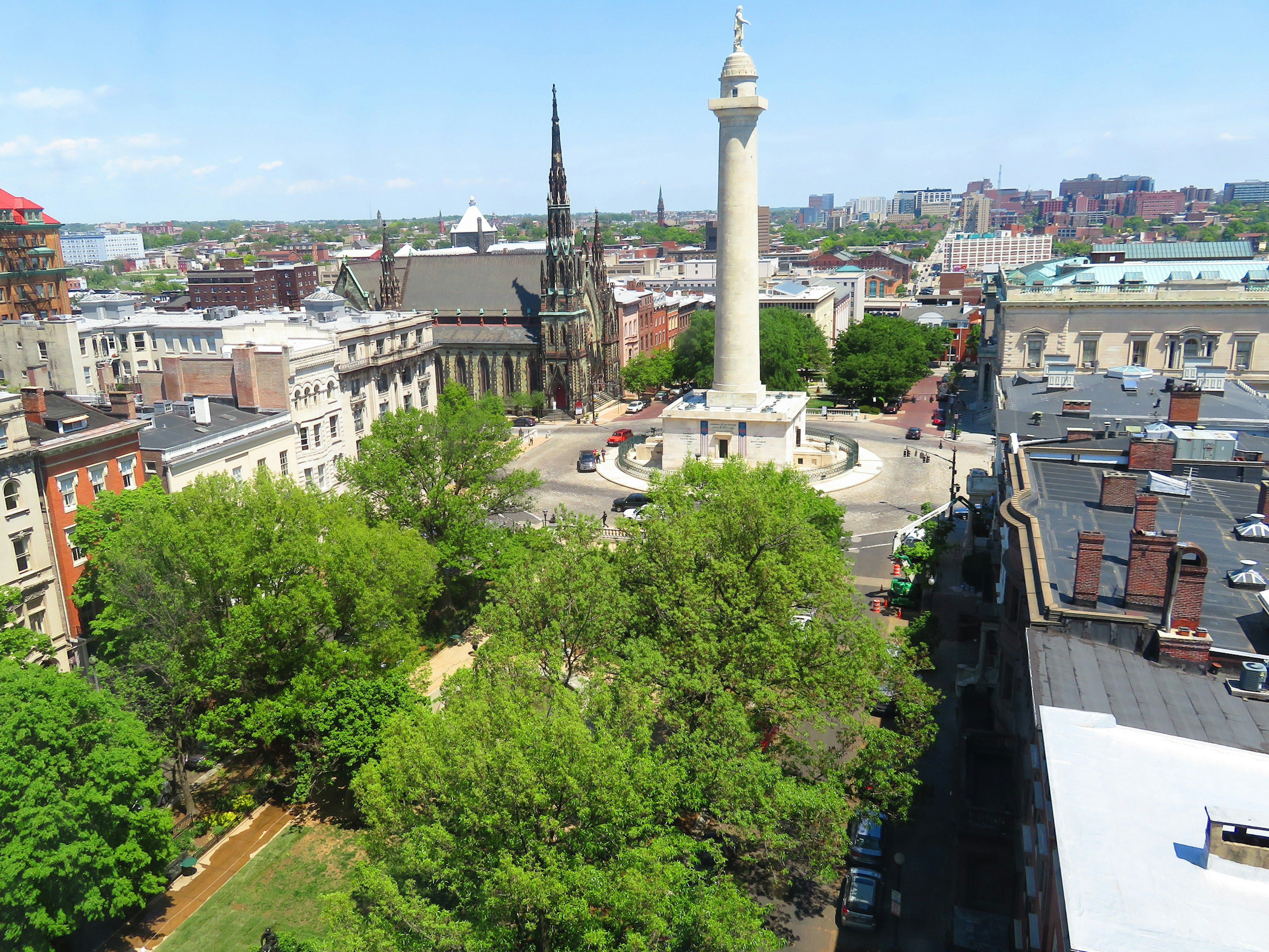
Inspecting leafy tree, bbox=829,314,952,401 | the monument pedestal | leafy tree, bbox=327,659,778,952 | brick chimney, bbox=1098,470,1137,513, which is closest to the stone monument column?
the monument pedestal

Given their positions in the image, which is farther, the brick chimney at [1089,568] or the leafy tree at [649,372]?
the leafy tree at [649,372]

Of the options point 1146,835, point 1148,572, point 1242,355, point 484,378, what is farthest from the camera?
point 484,378

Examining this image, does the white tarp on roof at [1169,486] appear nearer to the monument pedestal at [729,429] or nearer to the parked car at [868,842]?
the parked car at [868,842]

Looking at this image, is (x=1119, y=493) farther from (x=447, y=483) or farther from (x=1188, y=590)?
(x=447, y=483)

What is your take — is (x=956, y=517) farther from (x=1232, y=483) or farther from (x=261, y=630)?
(x=261, y=630)

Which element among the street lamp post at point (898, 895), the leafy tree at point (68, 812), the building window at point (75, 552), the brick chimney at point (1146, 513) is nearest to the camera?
the leafy tree at point (68, 812)

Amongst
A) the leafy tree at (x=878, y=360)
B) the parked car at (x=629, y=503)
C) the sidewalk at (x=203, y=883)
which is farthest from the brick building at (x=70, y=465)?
the leafy tree at (x=878, y=360)

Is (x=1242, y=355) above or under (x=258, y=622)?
above

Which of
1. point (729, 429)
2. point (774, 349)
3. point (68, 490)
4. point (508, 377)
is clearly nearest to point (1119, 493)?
point (68, 490)
